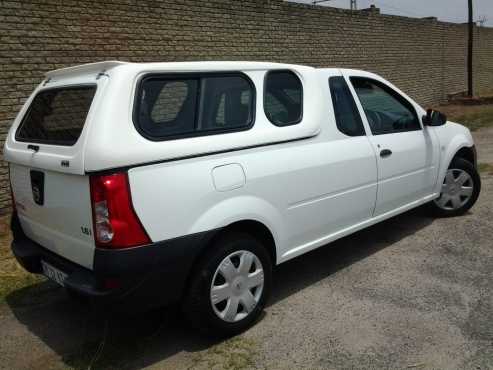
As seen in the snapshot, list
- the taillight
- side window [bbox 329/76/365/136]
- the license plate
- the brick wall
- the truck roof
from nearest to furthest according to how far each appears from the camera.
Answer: the taillight, the truck roof, the license plate, side window [bbox 329/76/365/136], the brick wall

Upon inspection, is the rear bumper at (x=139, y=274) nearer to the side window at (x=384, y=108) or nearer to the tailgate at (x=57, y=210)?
the tailgate at (x=57, y=210)

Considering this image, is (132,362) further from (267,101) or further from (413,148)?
(413,148)

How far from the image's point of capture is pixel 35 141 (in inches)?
119

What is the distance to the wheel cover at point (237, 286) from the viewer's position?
113 inches

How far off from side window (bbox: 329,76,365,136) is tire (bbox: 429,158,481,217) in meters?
1.65

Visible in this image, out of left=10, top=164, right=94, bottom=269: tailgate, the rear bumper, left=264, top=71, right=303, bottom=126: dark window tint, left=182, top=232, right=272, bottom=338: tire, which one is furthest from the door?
Answer: left=10, top=164, right=94, bottom=269: tailgate

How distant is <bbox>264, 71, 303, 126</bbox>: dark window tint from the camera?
3.25 metres

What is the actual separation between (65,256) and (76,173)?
631 mm

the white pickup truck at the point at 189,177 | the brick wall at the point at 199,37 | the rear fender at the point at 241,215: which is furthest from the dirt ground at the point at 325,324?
the brick wall at the point at 199,37

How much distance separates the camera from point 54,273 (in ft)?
9.35

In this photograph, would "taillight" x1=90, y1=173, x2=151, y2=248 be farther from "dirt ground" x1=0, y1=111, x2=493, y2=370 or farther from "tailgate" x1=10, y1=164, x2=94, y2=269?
"dirt ground" x1=0, y1=111, x2=493, y2=370

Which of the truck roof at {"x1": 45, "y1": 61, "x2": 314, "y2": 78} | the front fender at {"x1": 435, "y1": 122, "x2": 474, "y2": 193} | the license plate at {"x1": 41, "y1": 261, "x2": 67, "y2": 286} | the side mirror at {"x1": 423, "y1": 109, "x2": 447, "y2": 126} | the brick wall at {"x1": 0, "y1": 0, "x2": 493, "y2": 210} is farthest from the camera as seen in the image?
the brick wall at {"x1": 0, "y1": 0, "x2": 493, "y2": 210}

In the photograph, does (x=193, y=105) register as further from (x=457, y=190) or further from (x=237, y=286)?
(x=457, y=190)

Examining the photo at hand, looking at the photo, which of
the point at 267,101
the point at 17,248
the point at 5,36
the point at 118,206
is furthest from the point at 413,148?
the point at 5,36
